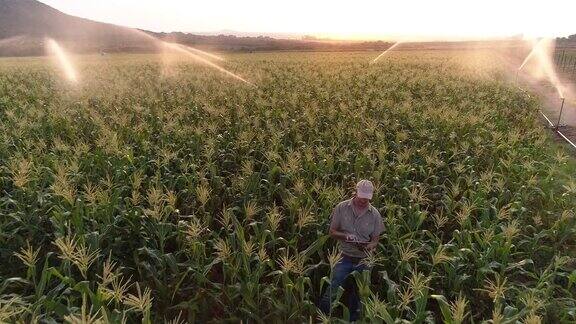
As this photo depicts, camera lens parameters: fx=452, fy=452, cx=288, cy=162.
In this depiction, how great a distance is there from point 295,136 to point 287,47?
72.4 metres

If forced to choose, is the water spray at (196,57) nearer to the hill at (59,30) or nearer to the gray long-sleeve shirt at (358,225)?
the gray long-sleeve shirt at (358,225)

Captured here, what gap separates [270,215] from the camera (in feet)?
19.1

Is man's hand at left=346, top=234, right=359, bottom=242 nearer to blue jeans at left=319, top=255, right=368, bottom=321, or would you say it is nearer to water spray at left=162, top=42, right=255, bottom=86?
blue jeans at left=319, top=255, right=368, bottom=321

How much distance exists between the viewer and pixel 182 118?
12367 millimetres

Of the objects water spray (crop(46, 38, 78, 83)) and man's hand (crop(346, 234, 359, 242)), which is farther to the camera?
water spray (crop(46, 38, 78, 83))

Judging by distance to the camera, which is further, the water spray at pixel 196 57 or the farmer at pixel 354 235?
the water spray at pixel 196 57

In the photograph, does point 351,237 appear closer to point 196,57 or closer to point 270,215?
point 270,215

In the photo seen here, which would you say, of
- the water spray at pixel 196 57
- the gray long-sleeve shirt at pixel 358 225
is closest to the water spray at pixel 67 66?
the water spray at pixel 196 57

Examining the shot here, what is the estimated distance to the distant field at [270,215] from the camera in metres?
4.58

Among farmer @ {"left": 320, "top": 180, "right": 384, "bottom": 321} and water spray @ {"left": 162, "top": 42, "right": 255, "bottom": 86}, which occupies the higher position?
farmer @ {"left": 320, "top": 180, "right": 384, "bottom": 321}

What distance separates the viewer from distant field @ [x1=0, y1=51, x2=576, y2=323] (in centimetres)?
458

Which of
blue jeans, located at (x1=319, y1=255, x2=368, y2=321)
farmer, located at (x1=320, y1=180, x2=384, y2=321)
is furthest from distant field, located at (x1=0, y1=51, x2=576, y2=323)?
farmer, located at (x1=320, y1=180, x2=384, y2=321)

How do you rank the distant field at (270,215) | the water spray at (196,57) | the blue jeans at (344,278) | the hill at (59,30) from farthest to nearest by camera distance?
1. the hill at (59,30)
2. the water spray at (196,57)
3. the blue jeans at (344,278)
4. the distant field at (270,215)

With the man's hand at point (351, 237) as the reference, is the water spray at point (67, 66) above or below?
below
